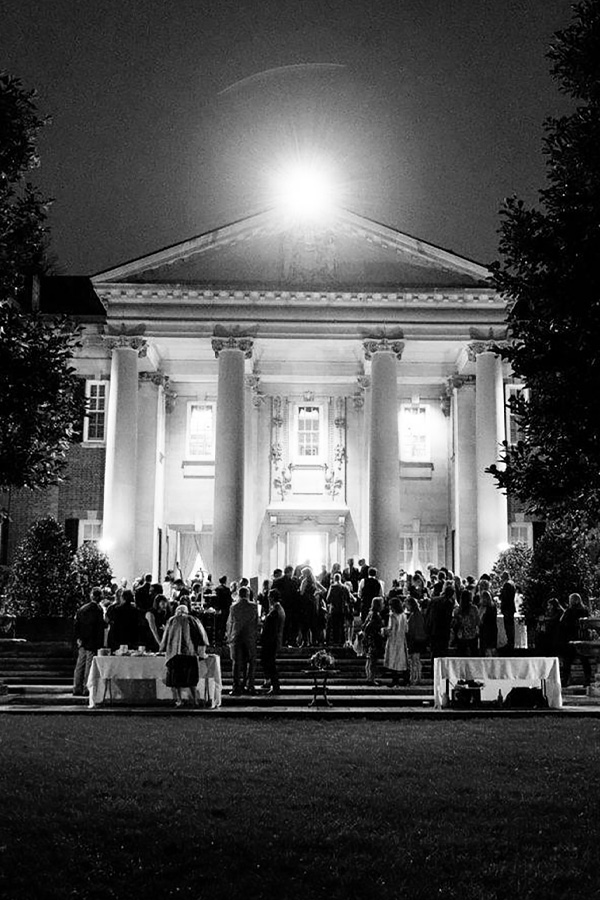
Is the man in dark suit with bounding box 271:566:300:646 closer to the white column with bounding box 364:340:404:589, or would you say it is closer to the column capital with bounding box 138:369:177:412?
the white column with bounding box 364:340:404:589

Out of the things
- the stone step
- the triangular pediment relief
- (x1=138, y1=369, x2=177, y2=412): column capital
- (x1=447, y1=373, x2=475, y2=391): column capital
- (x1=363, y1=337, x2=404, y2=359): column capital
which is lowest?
the stone step

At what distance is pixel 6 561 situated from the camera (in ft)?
125

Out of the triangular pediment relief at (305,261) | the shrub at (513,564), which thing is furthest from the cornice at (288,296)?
the shrub at (513,564)

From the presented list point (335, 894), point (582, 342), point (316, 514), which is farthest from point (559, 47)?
point (316, 514)

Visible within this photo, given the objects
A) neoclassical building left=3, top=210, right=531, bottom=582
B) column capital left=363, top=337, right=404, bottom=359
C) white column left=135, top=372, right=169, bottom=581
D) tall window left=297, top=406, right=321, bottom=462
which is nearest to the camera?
neoclassical building left=3, top=210, right=531, bottom=582

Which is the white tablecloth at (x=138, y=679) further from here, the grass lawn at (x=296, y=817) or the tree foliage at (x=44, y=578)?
the tree foliage at (x=44, y=578)

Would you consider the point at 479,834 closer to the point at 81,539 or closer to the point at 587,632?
the point at 587,632

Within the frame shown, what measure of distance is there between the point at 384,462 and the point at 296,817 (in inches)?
1041

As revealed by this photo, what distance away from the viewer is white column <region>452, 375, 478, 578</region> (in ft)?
125

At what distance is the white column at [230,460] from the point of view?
3491cm

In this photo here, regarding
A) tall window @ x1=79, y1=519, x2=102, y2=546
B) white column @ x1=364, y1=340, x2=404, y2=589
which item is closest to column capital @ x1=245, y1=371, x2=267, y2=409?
white column @ x1=364, y1=340, x2=404, y2=589

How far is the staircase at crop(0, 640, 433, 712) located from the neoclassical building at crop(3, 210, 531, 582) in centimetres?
913

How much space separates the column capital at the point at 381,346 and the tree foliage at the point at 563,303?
19.4m

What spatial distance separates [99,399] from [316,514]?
30.9ft
